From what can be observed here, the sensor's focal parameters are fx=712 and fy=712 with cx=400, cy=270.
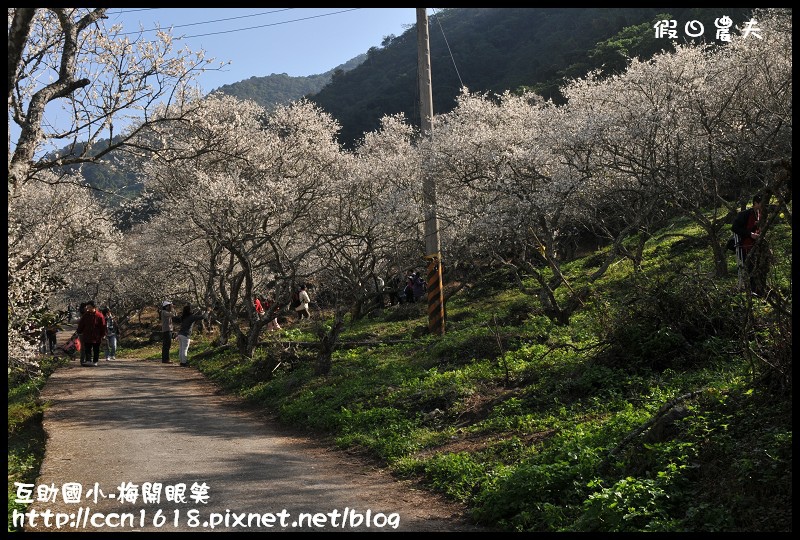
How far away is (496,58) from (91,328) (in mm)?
56387

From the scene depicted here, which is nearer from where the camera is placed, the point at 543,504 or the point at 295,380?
the point at 543,504

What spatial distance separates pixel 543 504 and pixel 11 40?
20.3 feet

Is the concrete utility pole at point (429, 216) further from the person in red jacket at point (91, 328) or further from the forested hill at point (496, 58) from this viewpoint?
the forested hill at point (496, 58)

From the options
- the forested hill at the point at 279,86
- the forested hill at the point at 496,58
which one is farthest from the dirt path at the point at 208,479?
the forested hill at the point at 279,86

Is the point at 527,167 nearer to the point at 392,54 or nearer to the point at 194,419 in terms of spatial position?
the point at 194,419

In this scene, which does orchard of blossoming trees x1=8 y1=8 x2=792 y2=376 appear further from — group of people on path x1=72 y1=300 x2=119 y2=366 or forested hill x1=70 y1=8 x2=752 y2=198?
forested hill x1=70 y1=8 x2=752 y2=198

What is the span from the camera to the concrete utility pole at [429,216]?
15.9 m

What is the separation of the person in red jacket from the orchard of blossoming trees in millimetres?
1059

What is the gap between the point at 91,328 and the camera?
18188 mm

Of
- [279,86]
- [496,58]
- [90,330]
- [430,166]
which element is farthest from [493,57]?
[279,86]

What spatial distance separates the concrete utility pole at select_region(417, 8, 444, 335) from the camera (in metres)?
15.9

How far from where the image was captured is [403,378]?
1173 cm

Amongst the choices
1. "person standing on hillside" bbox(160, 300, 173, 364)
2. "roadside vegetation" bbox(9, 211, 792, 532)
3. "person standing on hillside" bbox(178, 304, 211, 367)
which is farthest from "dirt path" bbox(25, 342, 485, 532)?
"person standing on hillside" bbox(160, 300, 173, 364)

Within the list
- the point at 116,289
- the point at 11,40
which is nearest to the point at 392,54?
the point at 116,289
